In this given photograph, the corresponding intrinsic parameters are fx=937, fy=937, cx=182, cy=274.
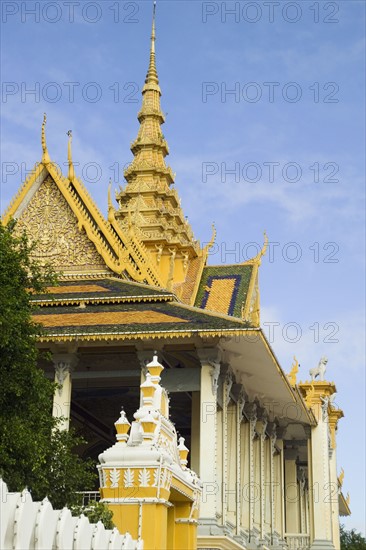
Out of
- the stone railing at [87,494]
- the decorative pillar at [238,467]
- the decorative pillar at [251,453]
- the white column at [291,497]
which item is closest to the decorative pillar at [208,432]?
the decorative pillar at [238,467]

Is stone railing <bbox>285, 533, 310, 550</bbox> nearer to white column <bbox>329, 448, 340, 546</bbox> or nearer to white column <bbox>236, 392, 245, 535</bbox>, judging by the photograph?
white column <bbox>329, 448, 340, 546</bbox>

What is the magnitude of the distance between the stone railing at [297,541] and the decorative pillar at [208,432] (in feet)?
25.3

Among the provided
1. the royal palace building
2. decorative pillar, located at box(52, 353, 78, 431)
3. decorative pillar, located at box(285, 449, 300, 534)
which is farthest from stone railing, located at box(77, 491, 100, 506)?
decorative pillar, located at box(285, 449, 300, 534)

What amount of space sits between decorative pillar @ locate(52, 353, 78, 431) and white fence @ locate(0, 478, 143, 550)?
31.5ft

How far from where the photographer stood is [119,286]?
57.9ft

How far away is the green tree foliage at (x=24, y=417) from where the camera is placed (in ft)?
36.2

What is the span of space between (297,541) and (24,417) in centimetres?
1354

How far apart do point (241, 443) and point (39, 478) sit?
9555 mm

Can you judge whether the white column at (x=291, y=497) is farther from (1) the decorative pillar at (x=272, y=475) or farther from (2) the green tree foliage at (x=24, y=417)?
(2) the green tree foliage at (x=24, y=417)

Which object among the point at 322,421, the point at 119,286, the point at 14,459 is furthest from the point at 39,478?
the point at 322,421

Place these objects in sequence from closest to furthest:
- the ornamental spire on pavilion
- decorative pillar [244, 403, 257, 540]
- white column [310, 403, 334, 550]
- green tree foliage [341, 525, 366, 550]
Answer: decorative pillar [244, 403, 257, 540], white column [310, 403, 334, 550], the ornamental spire on pavilion, green tree foliage [341, 525, 366, 550]

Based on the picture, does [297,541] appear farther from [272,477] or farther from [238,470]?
[238,470]

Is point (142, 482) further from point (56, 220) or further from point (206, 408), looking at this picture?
point (56, 220)

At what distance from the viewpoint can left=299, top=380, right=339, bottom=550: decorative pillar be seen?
2228cm
